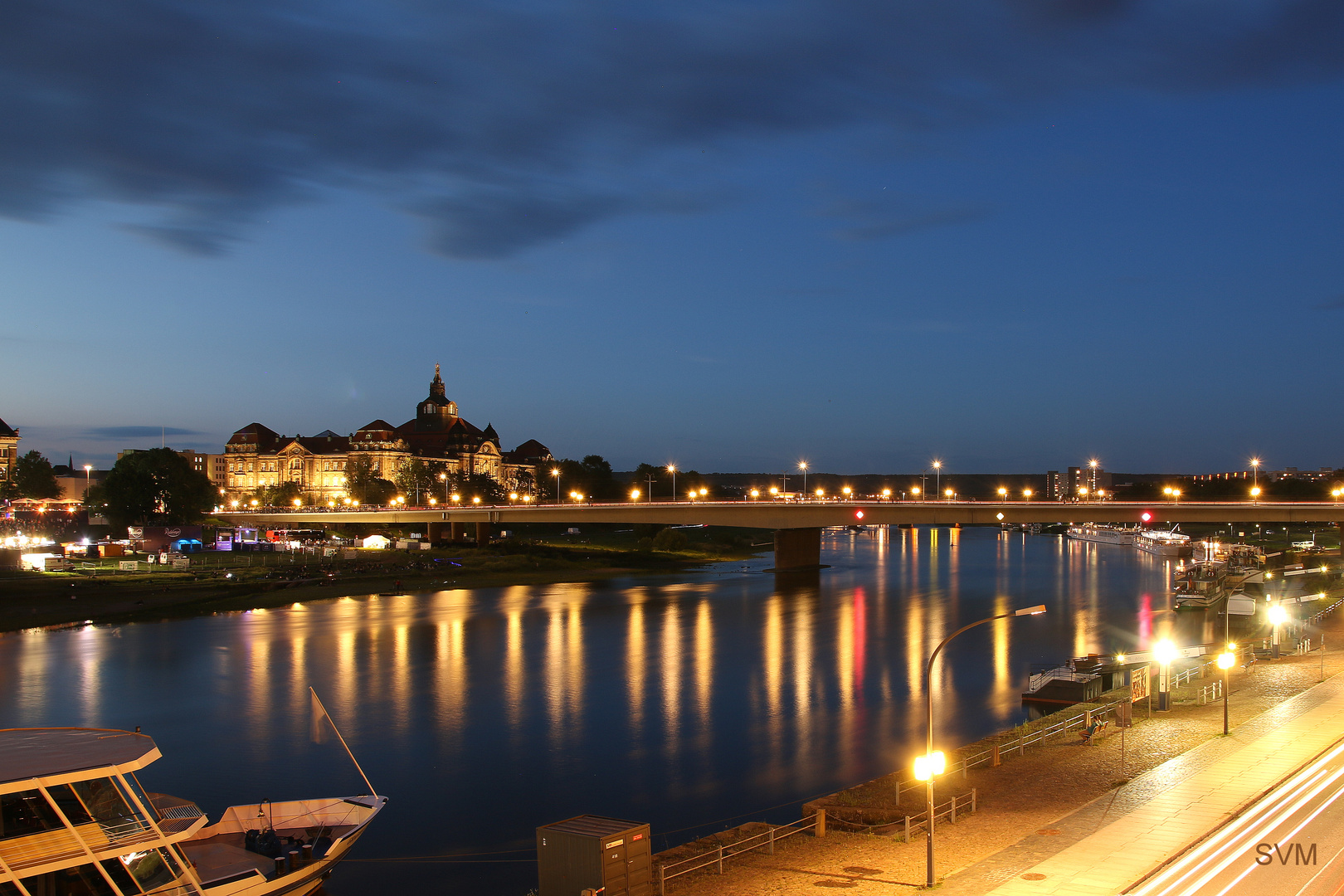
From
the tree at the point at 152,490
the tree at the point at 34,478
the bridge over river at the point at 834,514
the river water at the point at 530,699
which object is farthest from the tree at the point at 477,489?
the river water at the point at 530,699

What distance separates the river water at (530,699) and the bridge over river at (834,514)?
7.58 meters

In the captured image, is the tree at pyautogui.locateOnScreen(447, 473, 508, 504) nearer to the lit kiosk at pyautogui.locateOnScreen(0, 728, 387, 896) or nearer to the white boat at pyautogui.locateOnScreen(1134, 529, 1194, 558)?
the white boat at pyautogui.locateOnScreen(1134, 529, 1194, 558)

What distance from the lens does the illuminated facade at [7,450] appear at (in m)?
180

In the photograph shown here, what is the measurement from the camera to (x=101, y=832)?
56.6 feet

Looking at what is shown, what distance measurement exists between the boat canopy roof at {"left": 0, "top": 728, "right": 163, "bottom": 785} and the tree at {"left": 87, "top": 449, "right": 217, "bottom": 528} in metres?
112

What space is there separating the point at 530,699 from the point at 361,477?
148275mm

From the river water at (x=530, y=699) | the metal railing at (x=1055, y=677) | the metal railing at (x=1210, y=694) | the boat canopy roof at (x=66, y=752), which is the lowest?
the river water at (x=530, y=699)

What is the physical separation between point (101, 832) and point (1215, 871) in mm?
19953

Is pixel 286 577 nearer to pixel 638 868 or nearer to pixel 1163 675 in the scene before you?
pixel 1163 675

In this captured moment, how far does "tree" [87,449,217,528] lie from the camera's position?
11929 centimetres

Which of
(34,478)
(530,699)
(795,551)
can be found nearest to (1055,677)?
(530,699)

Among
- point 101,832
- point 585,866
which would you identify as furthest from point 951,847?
point 101,832

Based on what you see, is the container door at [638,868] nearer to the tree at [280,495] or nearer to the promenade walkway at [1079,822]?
Result: the promenade walkway at [1079,822]

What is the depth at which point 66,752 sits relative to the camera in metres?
18.1
